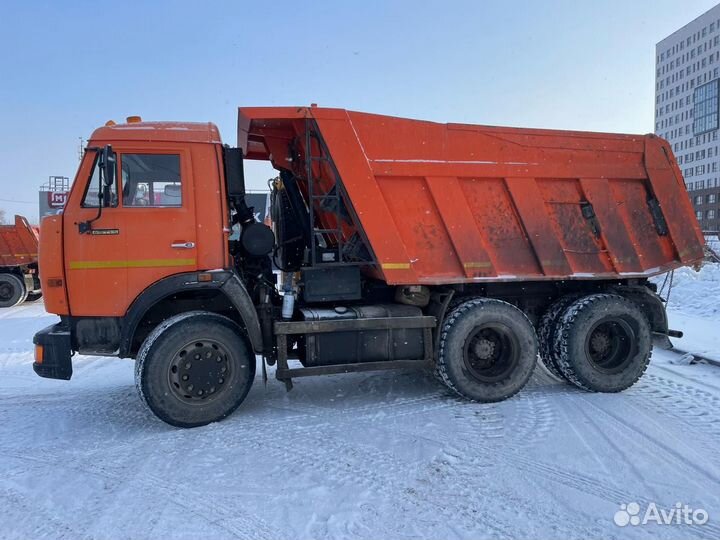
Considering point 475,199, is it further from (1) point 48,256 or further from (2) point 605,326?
(1) point 48,256

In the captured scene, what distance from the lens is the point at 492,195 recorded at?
536cm

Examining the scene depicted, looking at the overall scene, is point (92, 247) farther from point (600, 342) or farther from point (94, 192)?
point (600, 342)

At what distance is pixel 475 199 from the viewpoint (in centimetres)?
532

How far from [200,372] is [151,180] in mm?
1862

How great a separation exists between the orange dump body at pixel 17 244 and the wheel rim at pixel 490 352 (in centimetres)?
1434

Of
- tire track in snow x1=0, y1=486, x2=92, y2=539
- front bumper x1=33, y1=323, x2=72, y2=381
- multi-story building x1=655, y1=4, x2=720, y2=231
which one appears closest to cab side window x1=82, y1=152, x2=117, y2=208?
front bumper x1=33, y1=323, x2=72, y2=381

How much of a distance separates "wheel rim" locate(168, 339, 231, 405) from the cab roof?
6.38ft

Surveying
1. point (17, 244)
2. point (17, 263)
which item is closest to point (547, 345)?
point (17, 263)

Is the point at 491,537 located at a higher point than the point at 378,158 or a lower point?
lower

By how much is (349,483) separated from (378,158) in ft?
10.0

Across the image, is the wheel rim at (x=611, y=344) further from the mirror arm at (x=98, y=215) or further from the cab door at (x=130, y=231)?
the mirror arm at (x=98, y=215)

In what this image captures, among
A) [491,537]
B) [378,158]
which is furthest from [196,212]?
[491,537]

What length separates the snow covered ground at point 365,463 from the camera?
306 centimetres

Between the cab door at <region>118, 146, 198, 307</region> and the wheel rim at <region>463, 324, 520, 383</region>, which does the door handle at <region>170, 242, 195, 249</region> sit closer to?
the cab door at <region>118, 146, 198, 307</region>
